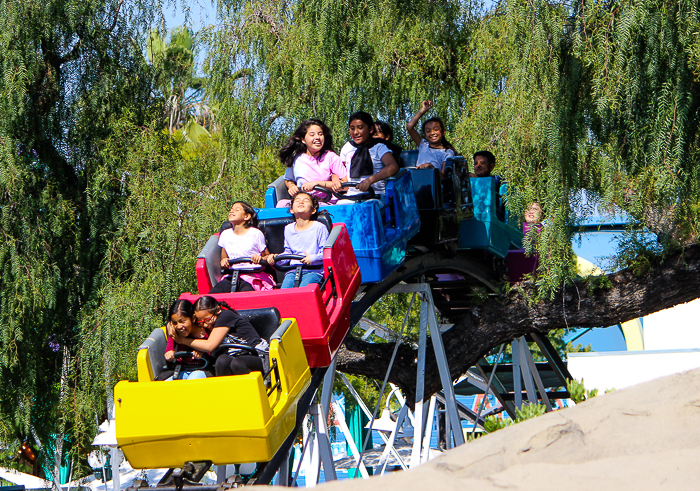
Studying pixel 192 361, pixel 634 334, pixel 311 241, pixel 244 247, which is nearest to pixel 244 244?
pixel 244 247

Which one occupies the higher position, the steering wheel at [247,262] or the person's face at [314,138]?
the person's face at [314,138]

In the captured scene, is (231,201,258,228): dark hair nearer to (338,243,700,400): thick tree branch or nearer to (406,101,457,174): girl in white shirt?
(406,101,457,174): girl in white shirt

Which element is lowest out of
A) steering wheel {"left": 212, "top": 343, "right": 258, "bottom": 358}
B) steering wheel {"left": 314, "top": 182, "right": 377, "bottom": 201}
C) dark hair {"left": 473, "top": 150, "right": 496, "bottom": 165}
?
steering wheel {"left": 212, "top": 343, "right": 258, "bottom": 358}

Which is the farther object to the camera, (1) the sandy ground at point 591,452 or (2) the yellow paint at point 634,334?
(2) the yellow paint at point 634,334

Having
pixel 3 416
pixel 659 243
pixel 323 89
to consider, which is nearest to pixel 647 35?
pixel 659 243

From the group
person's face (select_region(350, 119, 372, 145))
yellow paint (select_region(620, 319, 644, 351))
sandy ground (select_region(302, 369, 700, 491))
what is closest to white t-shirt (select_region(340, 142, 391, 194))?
person's face (select_region(350, 119, 372, 145))

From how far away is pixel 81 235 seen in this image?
8.26 metres

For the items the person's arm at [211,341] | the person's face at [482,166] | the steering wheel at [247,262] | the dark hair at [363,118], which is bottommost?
the person's arm at [211,341]

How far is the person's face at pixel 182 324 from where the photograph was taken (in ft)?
15.1

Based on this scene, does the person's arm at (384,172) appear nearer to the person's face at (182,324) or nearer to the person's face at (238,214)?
the person's face at (238,214)

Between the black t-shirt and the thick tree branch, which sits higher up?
the black t-shirt

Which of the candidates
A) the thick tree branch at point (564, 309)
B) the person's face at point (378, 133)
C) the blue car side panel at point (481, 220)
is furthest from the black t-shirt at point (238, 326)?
the thick tree branch at point (564, 309)

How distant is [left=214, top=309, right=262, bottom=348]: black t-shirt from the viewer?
4.61 meters

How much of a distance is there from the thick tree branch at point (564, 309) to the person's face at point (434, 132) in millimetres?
1762
